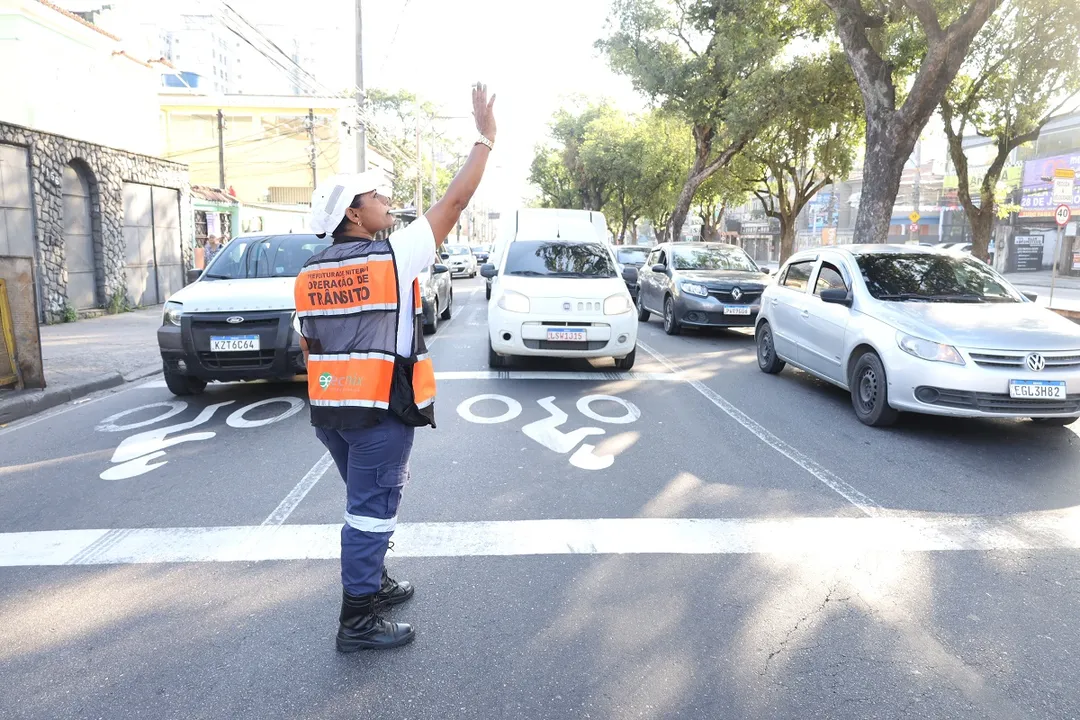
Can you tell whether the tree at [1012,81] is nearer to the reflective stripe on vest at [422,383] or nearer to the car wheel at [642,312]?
the car wheel at [642,312]

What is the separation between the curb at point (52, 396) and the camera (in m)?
7.46

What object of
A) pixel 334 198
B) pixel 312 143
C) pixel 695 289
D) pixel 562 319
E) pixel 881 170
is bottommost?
pixel 562 319

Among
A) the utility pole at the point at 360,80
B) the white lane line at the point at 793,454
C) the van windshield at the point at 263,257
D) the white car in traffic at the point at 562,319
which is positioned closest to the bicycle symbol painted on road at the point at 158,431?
the van windshield at the point at 263,257

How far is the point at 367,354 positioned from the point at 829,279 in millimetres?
6378

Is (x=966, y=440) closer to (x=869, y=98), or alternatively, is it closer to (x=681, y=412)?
(x=681, y=412)

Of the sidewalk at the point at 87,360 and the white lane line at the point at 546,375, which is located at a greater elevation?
the white lane line at the point at 546,375

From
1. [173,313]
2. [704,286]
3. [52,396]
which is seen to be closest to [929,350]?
[704,286]

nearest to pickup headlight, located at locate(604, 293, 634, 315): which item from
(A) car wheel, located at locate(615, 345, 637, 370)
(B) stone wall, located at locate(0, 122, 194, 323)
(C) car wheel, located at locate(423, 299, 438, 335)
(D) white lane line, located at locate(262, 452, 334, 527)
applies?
(A) car wheel, located at locate(615, 345, 637, 370)

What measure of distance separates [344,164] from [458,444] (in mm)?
39517

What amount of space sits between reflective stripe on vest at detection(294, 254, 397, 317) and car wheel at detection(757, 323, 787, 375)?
7124mm

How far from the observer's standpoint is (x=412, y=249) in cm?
286

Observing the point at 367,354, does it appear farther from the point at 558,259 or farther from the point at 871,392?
the point at 558,259

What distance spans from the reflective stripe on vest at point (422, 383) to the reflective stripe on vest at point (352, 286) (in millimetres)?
272

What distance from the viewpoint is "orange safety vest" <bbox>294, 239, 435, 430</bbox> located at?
2850 mm
